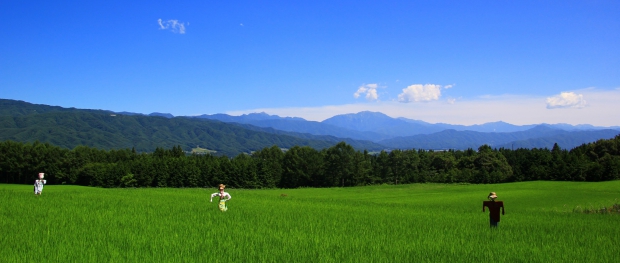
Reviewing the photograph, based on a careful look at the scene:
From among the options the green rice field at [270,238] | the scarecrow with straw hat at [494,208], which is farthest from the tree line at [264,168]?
the scarecrow with straw hat at [494,208]

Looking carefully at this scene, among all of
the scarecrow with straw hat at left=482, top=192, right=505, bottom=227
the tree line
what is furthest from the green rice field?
the tree line

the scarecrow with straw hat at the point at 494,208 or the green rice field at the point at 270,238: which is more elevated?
the scarecrow with straw hat at the point at 494,208

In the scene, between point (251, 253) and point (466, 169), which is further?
point (466, 169)

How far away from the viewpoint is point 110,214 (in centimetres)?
1841

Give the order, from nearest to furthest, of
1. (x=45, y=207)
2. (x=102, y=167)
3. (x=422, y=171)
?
(x=45, y=207) → (x=102, y=167) → (x=422, y=171)

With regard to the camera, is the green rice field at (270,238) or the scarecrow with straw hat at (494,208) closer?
the green rice field at (270,238)

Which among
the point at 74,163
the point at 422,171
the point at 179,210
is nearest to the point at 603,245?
the point at 179,210

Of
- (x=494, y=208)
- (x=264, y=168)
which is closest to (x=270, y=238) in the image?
(x=494, y=208)

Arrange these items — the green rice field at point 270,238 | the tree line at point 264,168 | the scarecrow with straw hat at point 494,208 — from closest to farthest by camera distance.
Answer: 1. the green rice field at point 270,238
2. the scarecrow with straw hat at point 494,208
3. the tree line at point 264,168

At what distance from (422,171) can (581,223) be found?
8719 cm

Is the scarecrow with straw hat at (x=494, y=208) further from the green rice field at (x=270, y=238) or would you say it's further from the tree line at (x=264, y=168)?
the tree line at (x=264, y=168)

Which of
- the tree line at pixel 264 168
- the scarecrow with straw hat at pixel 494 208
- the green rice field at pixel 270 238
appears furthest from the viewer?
the tree line at pixel 264 168

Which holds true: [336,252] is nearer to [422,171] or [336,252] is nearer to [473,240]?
[473,240]

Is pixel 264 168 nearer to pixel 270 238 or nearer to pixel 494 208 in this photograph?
pixel 494 208
